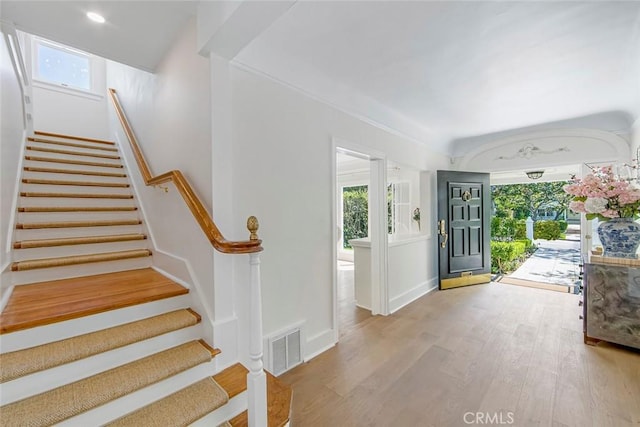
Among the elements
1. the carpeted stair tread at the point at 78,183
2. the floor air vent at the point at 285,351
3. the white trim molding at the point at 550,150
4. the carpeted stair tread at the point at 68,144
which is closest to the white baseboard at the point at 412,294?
the floor air vent at the point at 285,351

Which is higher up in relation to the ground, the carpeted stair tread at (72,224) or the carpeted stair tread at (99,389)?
the carpeted stair tread at (72,224)

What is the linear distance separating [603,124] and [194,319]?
5545 mm

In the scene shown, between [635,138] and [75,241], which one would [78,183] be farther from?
[635,138]

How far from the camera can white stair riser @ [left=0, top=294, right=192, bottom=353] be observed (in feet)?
4.46

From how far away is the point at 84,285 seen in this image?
198 centimetres

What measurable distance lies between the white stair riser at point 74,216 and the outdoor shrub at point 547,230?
12.9 meters

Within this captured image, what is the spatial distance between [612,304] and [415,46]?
3034mm

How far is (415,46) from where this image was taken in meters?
2.11

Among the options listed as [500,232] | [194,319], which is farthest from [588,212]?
[500,232]

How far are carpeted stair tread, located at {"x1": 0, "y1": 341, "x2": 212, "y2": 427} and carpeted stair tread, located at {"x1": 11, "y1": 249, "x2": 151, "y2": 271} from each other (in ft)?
3.91

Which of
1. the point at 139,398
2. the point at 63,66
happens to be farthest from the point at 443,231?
the point at 63,66

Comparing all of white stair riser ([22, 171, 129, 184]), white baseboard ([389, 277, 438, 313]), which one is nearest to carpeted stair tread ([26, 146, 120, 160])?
white stair riser ([22, 171, 129, 184])

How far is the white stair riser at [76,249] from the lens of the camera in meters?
2.12

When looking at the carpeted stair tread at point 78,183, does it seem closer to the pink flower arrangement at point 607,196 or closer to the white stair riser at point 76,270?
the white stair riser at point 76,270
